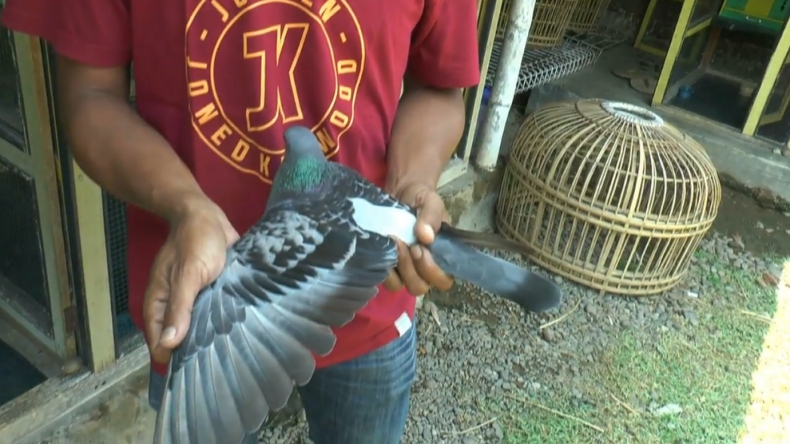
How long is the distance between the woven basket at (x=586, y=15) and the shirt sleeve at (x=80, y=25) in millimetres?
2743

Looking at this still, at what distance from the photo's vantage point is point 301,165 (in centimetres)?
79

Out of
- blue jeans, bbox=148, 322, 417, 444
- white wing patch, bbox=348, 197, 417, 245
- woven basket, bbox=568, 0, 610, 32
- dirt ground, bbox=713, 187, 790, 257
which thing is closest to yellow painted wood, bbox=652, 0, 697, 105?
woven basket, bbox=568, 0, 610, 32

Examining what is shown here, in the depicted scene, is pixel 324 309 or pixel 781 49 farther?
pixel 781 49

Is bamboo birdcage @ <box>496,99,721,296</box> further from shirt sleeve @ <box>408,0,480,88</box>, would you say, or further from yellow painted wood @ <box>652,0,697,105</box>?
shirt sleeve @ <box>408,0,480,88</box>

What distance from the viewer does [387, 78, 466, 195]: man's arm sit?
0.92 metres

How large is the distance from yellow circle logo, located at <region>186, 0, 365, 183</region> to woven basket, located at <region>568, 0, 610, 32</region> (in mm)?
2601

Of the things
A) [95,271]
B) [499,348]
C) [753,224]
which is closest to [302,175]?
[95,271]

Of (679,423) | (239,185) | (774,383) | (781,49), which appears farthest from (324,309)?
(781,49)

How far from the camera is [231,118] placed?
810 millimetres

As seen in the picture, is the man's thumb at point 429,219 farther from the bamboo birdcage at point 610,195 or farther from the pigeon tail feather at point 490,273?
the bamboo birdcage at point 610,195

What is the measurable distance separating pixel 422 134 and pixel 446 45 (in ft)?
0.43

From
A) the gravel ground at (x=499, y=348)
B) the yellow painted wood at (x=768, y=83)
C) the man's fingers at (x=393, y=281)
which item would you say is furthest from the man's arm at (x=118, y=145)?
the yellow painted wood at (x=768, y=83)

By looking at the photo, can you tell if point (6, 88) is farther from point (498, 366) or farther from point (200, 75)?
point (498, 366)

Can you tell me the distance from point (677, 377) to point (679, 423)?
0.72ft
